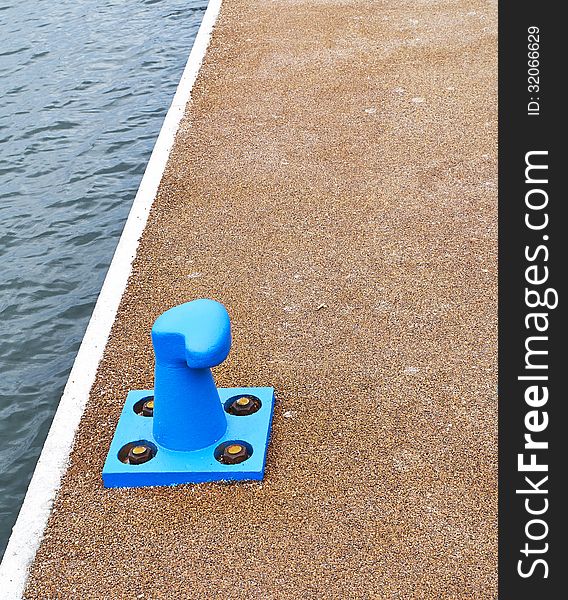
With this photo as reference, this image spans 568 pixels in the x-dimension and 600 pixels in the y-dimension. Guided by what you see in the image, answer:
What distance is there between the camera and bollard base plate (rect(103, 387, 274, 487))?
4.47 metres

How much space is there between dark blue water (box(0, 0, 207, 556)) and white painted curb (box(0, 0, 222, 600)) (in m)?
0.47

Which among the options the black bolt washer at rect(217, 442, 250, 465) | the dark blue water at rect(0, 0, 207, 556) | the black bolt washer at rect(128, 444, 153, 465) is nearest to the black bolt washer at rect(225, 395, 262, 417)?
the black bolt washer at rect(217, 442, 250, 465)

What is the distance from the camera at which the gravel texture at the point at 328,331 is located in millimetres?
4078

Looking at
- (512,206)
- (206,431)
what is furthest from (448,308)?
(206,431)

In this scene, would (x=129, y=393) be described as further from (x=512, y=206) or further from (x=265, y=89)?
(x=265, y=89)

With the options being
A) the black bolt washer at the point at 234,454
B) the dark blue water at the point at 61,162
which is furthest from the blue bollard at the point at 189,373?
the dark blue water at the point at 61,162

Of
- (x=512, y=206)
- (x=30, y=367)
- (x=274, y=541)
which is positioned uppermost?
(x=512, y=206)

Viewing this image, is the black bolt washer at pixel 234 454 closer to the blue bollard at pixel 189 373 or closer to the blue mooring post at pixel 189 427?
the blue mooring post at pixel 189 427

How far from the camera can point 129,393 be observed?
5012 millimetres

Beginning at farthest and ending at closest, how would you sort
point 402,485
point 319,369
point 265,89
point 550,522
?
1. point 265,89
2. point 319,369
3. point 402,485
4. point 550,522

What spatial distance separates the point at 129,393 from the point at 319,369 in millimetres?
1103

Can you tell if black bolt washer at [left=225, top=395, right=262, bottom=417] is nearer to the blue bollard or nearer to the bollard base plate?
the bollard base plate

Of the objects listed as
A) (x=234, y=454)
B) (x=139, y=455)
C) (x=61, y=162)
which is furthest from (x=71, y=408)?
(x=61, y=162)

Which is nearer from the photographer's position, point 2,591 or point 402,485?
point 2,591
